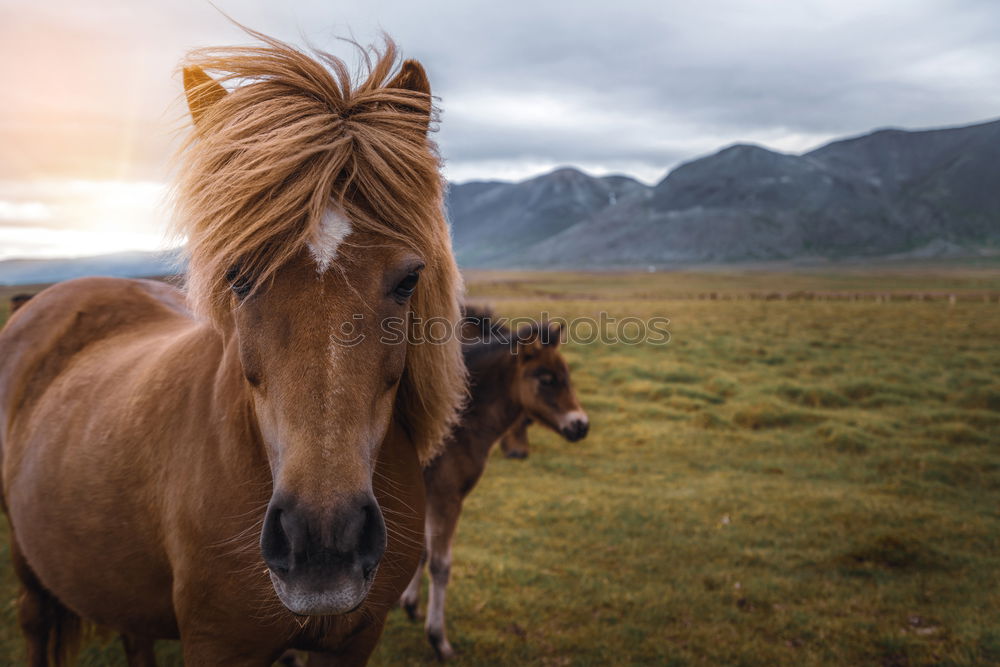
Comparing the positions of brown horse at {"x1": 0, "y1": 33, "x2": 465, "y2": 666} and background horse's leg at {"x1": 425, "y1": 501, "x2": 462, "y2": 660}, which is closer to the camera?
brown horse at {"x1": 0, "y1": 33, "x2": 465, "y2": 666}

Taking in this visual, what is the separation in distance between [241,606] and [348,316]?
1.17 metres

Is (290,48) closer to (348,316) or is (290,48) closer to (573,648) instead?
(348,316)

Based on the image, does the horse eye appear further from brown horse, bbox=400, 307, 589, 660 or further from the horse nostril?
brown horse, bbox=400, 307, 589, 660

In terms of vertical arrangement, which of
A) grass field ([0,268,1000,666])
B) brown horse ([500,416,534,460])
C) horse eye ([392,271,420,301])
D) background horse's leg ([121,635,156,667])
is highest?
horse eye ([392,271,420,301])

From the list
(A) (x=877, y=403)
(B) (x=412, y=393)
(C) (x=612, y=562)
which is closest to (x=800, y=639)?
(C) (x=612, y=562)

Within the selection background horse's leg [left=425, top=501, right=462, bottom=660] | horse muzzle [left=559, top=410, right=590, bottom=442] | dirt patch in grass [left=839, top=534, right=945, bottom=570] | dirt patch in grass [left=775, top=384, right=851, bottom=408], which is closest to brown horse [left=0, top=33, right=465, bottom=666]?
background horse's leg [left=425, top=501, right=462, bottom=660]

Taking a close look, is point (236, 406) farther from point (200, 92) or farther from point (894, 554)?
point (894, 554)

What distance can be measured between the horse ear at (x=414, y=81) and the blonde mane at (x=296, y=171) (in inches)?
0.8

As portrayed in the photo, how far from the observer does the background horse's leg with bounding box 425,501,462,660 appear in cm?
469

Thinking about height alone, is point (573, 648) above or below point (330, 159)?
below


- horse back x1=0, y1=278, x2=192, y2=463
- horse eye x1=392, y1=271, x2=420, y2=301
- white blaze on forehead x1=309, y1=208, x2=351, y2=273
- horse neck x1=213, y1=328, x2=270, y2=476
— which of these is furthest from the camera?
horse back x1=0, y1=278, x2=192, y2=463

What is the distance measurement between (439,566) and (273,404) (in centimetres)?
381

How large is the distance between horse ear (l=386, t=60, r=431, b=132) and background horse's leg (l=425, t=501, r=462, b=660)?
3.76 m

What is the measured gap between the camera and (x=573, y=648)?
4730 mm
